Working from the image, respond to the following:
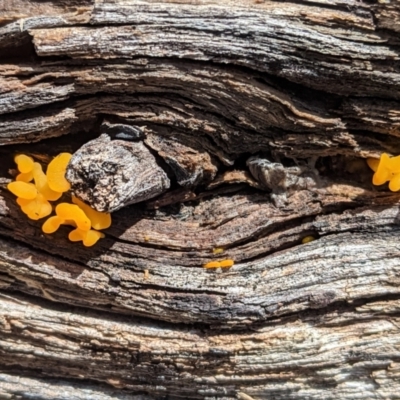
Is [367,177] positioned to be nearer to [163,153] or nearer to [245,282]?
[245,282]

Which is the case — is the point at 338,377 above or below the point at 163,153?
below

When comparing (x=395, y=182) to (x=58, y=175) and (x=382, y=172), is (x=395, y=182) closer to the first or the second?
(x=382, y=172)

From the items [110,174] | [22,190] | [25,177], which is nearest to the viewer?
[110,174]

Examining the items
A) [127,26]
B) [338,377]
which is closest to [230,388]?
[338,377]

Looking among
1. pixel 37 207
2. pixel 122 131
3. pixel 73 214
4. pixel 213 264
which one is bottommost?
pixel 213 264

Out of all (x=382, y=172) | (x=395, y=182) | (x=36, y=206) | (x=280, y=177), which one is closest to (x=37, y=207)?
(x=36, y=206)
